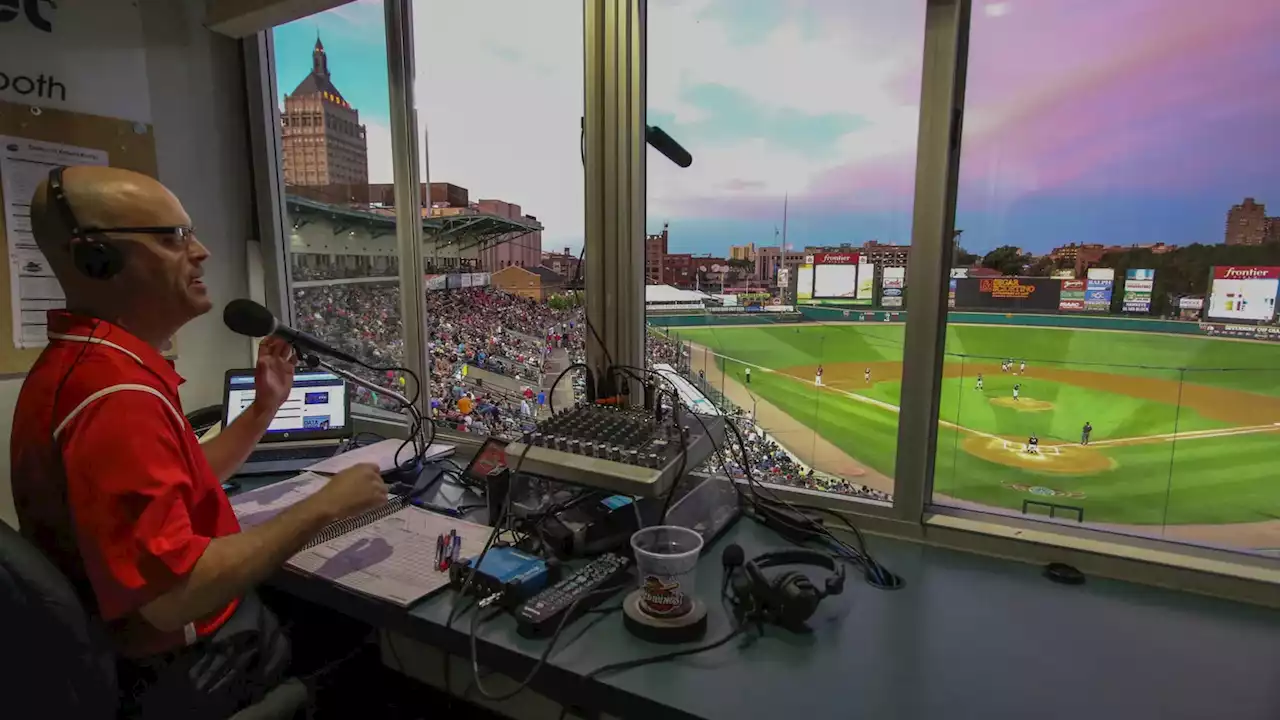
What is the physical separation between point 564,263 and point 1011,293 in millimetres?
1219

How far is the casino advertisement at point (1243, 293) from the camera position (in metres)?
1.17

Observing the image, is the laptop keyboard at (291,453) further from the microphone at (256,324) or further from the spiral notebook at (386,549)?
the microphone at (256,324)

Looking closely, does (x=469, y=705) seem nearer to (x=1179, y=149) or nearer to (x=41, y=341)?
(x=41, y=341)

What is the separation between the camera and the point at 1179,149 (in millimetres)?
1306

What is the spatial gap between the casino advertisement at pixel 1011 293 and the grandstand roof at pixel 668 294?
0.77 metres

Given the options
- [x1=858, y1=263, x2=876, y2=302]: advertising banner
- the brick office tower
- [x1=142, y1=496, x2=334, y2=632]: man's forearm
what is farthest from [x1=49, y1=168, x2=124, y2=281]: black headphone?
[x1=858, y1=263, x2=876, y2=302]: advertising banner

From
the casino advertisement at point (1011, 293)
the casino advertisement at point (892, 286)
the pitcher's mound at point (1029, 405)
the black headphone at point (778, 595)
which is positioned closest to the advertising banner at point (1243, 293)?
the casino advertisement at point (1011, 293)

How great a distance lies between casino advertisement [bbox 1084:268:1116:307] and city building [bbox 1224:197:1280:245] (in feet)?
0.64

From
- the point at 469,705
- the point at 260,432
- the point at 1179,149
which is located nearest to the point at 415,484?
the point at 260,432

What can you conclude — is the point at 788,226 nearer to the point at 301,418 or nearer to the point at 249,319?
the point at 249,319

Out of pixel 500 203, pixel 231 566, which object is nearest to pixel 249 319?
pixel 231 566

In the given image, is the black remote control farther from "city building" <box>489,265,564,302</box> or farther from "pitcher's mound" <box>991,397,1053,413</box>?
"pitcher's mound" <box>991,397,1053,413</box>

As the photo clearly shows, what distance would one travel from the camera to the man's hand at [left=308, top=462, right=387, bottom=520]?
109cm

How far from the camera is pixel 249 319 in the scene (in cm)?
145
